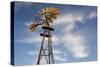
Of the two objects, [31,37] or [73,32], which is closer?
[31,37]

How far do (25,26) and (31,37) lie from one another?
11 centimetres

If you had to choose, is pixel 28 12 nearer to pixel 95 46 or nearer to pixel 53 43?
pixel 53 43

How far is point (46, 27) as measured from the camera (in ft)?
6.55

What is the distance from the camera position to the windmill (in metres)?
1.97

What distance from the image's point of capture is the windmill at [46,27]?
1970mm

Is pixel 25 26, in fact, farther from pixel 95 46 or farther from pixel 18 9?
pixel 95 46

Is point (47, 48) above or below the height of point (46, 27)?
below

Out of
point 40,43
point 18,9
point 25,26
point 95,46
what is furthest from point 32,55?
point 95,46

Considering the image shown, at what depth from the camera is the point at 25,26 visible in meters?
1.93
